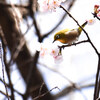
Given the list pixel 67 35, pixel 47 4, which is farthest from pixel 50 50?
pixel 47 4

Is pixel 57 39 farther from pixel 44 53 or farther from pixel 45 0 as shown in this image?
pixel 45 0

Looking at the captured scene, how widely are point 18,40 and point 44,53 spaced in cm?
113

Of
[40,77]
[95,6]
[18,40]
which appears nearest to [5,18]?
[18,40]

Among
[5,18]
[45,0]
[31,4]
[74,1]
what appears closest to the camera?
[45,0]

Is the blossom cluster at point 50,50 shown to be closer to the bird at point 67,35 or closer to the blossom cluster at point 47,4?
the bird at point 67,35

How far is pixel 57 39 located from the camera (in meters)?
1.36

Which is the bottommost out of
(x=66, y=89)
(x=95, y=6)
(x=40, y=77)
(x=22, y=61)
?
(x=95, y=6)

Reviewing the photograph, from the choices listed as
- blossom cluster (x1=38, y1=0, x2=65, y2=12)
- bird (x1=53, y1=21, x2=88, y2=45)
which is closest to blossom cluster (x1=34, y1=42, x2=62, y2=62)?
bird (x1=53, y1=21, x2=88, y2=45)

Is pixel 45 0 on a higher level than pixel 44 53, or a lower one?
higher

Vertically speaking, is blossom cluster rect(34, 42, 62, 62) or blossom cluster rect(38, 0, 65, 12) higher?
blossom cluster rect(38, 0, 65, 12)

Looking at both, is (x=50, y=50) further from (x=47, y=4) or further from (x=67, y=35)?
(x=47, y=4)

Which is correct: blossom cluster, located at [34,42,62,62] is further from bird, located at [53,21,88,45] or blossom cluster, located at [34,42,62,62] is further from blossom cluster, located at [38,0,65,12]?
blossom cluster, located at [38,0,65,12]

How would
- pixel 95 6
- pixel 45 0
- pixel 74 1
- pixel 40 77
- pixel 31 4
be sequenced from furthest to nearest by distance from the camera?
pixel 40 77, pixel 74 1, pixel 31 4, pixel 45 0, pixel 95 6

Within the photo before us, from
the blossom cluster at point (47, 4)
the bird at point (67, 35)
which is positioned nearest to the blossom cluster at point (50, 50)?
the bird at point (67, 35)
